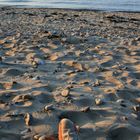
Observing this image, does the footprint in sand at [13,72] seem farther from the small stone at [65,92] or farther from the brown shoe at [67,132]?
the brown shoe at [67,132]

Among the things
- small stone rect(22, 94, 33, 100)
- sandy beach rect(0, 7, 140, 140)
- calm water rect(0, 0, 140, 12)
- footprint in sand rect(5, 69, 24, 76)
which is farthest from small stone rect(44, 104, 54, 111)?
calm water rect(0, 0, 140, 12)

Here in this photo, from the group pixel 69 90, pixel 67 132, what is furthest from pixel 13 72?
pixel 67 132

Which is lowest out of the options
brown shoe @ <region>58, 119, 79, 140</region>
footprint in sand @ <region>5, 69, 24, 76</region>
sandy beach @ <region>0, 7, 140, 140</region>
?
sandy beach @ <region>0, 7, 140, 140</region>

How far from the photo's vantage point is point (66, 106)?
15.0ft

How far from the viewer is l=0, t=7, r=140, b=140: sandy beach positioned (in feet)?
13.0

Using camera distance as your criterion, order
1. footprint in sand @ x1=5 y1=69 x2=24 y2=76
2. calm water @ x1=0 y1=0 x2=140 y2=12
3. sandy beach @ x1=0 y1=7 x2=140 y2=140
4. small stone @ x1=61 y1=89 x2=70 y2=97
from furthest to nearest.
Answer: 1. calm water @ x1=0 y1=0 x2=140 y2=12
2. footprint in sand @ x1=5 y1=69 x2=24 y2=76
3. small stone @ x1=61 y1=89 x2=70 y2=97
4. sandy beach @ x1=0 y1=7 x2=140 y2=140

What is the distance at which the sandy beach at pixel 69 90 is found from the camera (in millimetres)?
3955

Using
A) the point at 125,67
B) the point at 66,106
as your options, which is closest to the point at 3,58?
the point at 125,67

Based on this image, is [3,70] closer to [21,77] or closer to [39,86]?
[21,77]

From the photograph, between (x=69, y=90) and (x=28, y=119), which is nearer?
(x=28, y=119)

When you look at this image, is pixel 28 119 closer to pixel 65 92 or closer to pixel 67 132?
pixel 67 132

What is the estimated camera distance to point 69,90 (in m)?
A: 5.20

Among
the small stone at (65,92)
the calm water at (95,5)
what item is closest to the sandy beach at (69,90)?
the small stone at (65,92)

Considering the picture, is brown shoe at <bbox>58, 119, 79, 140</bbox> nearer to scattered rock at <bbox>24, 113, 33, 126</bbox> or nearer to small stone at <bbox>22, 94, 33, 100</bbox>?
scattered rock at <bbox>24, 113, 33, 126</bbox>
